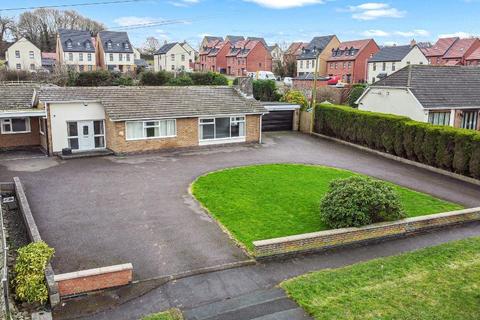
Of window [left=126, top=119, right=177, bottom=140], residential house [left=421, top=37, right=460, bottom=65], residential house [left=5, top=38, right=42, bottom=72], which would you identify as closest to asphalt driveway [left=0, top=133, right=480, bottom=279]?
window [left=126, top=119, right=177, bottom=140]

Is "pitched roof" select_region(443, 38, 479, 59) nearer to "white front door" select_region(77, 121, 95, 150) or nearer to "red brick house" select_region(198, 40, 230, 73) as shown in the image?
"red brick house" select_region(198, 40, 230, 73)

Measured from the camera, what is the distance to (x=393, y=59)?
65.3m

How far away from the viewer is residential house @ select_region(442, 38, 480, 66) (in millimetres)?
73625

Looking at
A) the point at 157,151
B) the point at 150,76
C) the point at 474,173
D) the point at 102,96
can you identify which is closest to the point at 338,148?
the point at 474,173

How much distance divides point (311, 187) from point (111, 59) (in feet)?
223

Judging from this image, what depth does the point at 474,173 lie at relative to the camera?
Result: 1900 centimetres

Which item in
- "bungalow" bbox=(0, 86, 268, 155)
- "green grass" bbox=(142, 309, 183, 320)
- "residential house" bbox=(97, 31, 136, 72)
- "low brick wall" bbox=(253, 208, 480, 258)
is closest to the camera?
"green grass" bbox=(142, 309, 183, 320)

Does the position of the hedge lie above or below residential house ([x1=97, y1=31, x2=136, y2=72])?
below

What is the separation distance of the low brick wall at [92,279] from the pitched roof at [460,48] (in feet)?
255

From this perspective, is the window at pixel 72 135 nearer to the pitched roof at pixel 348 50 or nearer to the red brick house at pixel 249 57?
the pitched roof at pixel 348 50

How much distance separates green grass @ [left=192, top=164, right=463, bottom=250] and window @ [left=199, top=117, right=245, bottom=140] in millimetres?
5626

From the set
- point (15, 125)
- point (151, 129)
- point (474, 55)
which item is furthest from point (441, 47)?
point (15, 125)

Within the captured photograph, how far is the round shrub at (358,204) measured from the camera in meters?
12.5

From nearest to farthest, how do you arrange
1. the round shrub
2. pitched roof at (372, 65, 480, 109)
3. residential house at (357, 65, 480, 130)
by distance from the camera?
the round shrub → residential house at (357, 65, 480, 130) → pitched roof at (372, 65, 480, 109)
